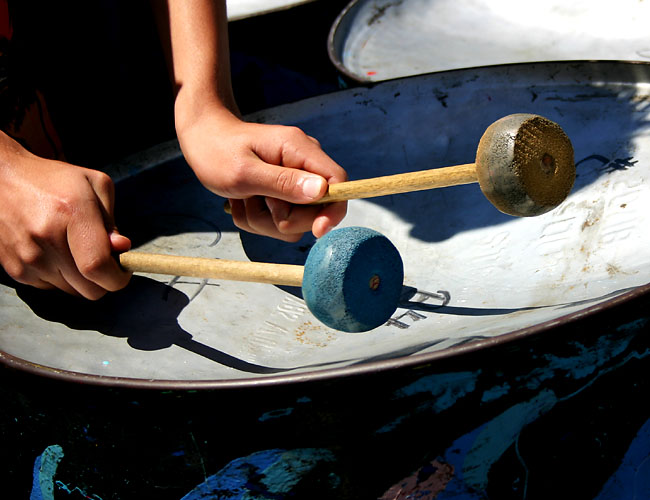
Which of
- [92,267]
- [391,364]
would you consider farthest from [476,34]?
[391,364]

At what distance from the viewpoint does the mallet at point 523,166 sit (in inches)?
26.6

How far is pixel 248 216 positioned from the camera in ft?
3.28

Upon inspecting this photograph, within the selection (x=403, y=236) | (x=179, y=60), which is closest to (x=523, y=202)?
(x=403, y=236)

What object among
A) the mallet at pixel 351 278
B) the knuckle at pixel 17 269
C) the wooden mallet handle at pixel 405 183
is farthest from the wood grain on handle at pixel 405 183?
the knuckle at pixel 17 269

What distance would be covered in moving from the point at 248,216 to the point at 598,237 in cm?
52

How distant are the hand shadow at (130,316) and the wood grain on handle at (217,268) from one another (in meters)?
0.10

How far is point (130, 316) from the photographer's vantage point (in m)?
0.94

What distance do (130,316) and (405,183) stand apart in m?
0.44

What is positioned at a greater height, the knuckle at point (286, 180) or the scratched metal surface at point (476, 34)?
the scratched metal surface at point (476, 34)

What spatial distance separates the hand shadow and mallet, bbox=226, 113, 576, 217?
347 mm

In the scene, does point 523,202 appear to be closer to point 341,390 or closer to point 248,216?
point 341,390

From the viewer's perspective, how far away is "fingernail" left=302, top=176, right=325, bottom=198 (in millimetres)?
840

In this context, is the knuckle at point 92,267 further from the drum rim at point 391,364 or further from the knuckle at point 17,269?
the drum rim at point 391,364

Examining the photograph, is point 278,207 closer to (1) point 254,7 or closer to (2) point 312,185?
(2) point 312,185
